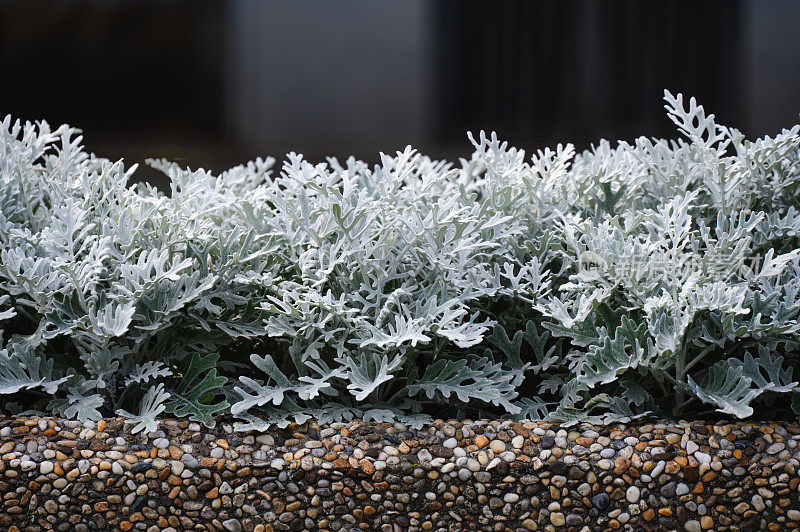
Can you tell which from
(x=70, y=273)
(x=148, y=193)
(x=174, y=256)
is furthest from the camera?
(x=148, y=193)

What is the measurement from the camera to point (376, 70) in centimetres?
589

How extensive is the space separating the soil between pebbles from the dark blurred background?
445 cm

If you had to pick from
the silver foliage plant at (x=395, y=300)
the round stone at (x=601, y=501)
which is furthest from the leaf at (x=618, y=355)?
the round stone at (x=601, y=501)

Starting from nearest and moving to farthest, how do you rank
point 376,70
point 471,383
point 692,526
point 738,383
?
point 692,526, point 738,383, point 471,383, point 376,70

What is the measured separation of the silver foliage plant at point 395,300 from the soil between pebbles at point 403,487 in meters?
0.12

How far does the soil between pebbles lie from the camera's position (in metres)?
1.62

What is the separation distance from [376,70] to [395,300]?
14.4 feet

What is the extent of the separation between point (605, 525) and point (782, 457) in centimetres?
39

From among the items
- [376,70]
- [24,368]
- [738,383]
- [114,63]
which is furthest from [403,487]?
[114,63]

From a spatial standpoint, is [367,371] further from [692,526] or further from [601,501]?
[692,526]

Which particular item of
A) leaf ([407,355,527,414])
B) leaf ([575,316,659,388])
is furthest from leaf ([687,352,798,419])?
leaf ([407,355,527,414])

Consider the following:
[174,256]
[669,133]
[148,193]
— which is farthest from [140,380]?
[669,133]

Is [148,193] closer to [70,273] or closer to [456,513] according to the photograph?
[70,273]

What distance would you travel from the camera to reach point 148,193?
2459mm
